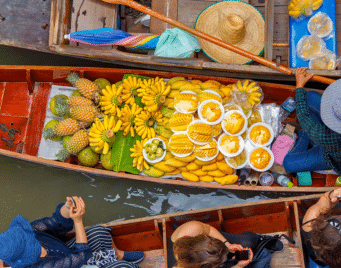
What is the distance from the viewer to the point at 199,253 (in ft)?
8.05

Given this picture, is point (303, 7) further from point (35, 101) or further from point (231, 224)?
point (35, 101)

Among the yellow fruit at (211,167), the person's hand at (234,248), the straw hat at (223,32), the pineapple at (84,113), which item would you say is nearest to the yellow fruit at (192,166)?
the yellow fruit at (211,167)

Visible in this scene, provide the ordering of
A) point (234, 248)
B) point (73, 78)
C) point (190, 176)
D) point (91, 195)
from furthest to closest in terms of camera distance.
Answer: point (91, 195) < point (73, 78) < point (190, 176) < point (234, 248)

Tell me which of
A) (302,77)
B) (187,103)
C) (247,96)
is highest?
(302,77)

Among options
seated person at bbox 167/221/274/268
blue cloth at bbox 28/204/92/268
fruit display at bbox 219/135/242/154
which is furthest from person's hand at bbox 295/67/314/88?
blue cloth at bbox 28/204/92/268

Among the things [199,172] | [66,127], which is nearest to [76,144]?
[66,127]

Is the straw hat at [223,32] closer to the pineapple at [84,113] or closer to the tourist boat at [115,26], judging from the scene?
the tourist boat at [115,26]

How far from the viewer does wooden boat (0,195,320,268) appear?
3371mm

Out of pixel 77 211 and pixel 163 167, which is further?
pixel 163 167

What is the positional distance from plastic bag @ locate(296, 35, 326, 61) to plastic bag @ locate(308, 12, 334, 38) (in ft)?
0.37

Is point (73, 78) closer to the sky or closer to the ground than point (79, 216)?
closer to the sky

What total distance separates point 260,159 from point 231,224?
84 centimetres

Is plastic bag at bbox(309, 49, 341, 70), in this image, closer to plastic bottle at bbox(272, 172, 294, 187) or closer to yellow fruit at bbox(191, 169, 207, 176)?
plastic bottle at bbox(272, 172, 294, 187)

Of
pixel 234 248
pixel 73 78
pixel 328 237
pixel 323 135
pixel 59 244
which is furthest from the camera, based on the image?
pixel 73 78
